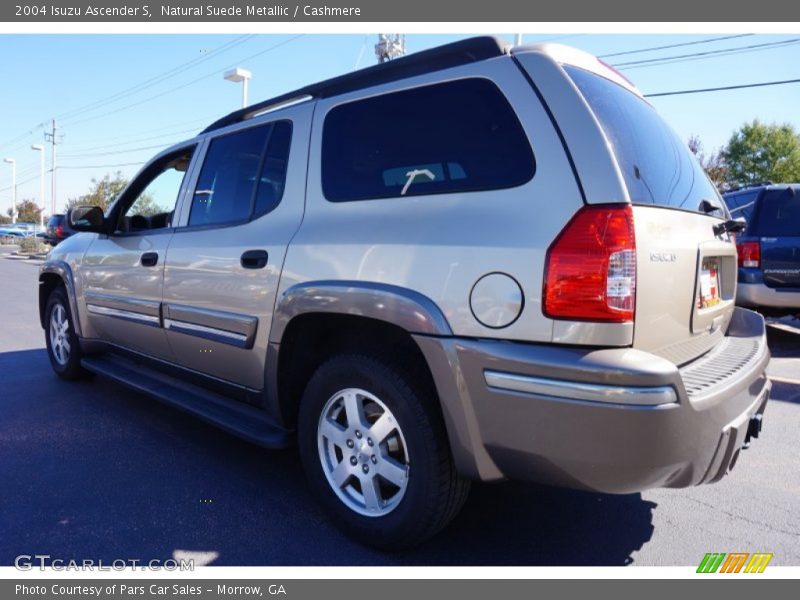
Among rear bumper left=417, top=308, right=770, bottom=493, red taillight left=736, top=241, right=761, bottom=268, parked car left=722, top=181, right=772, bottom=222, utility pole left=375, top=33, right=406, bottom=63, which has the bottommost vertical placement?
rear bumper left=417, top=308, right=770, bottom=493

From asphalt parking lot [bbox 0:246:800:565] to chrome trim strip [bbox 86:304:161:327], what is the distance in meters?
0.74

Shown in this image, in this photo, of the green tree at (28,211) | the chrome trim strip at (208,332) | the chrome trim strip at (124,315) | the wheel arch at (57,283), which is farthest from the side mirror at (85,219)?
the green tree at (28,211)

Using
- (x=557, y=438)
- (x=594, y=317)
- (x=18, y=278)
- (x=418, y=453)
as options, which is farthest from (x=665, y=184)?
(x=18, y=278)

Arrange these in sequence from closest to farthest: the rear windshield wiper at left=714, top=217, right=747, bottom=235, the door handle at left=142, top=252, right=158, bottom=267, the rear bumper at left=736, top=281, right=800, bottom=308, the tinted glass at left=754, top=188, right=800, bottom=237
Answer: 1. the rear windshield wiper at left=714, top=217, right=747, bottom=235
2. the door handle at left=142, top=252, right=158, bottom=267
3. the rear bumper at left=736, top=281, right=800, bottom=308
4. the tinted glass at left=754, top=188, right=800, bottom=237

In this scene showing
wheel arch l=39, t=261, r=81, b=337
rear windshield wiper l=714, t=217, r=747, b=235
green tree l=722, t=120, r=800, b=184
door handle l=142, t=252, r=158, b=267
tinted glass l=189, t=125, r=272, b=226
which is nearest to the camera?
rear windshield wiper l=714, t=217, r=747, b=235

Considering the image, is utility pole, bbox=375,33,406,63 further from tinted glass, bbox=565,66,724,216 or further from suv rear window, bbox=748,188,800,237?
tinted glass, bbox=565,66,724,216

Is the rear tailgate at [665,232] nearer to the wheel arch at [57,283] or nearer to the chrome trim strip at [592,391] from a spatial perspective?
the chrome trim strip at [592,391]

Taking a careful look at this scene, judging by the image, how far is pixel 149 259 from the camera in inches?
144

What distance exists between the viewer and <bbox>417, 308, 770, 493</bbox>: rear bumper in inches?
68.6

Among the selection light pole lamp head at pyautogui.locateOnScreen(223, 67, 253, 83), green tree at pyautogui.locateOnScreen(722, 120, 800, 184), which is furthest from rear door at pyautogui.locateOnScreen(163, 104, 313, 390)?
green tree at pyautogui.locateOnScreen(722, 120, 800, 184)

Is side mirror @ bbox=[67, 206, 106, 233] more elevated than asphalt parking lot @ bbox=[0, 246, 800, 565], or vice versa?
side mirror @ bbox=[67, 206, 106, 233]

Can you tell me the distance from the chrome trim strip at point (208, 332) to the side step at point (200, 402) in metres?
0.36

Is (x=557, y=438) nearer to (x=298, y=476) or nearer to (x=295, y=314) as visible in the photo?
(x=295, y=314)

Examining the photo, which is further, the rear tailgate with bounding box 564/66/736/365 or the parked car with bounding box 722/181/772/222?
the parked car with bounding box 722/181/772/222
